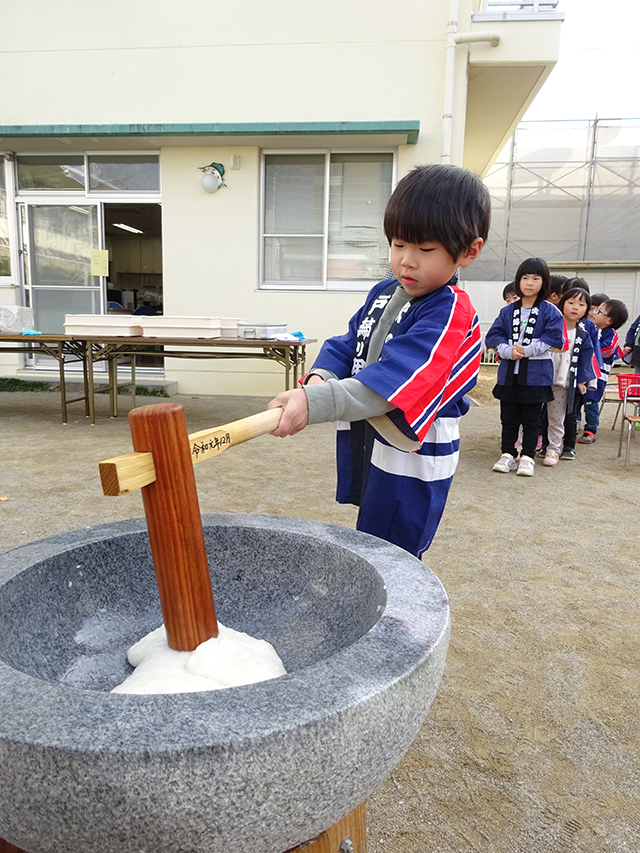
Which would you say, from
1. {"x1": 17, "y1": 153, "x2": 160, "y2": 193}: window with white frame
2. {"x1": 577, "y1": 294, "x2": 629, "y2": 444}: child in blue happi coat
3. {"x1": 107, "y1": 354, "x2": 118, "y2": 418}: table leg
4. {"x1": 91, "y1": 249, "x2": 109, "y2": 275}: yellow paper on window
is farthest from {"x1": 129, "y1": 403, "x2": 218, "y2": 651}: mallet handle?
{"x1": 17, "y1": 153, "x2": 160, "y2": 193}: window with white frame

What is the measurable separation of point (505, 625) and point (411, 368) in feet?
4.74

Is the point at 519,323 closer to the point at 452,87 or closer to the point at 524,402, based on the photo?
the point at 524,402

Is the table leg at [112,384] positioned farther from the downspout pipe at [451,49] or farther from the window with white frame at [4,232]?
the downspout pipe at [451,49]

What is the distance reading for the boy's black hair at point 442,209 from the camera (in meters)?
1.20

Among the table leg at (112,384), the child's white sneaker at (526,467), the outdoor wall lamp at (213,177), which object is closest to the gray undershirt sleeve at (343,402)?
the child's white sneaker at (526,467)

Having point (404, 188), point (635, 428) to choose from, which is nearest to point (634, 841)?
point (404, 188)

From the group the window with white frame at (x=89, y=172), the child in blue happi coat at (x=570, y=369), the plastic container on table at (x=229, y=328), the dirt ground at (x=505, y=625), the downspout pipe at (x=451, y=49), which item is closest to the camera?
the dirt ground at (x=505, y=625)

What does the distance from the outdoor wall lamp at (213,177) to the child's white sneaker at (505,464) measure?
4.79 m

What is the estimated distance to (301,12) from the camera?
6.62 metres

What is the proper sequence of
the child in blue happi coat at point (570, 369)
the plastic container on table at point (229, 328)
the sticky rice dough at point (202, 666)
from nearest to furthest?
1. the sticky rice dough at point (202, 666)
2. the child in blue happi coat at point (570, 369)
3. the plastic container on table at point (229, 328)

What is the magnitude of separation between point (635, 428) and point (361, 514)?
221 inches

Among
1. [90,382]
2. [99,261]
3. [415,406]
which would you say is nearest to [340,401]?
[415,406]

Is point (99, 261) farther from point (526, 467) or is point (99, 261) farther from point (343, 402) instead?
point (343, 402)

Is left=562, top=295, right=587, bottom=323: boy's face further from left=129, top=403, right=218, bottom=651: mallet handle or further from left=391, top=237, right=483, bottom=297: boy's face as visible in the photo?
left=129, top=403, right=218, bottom=651: mallet handle
